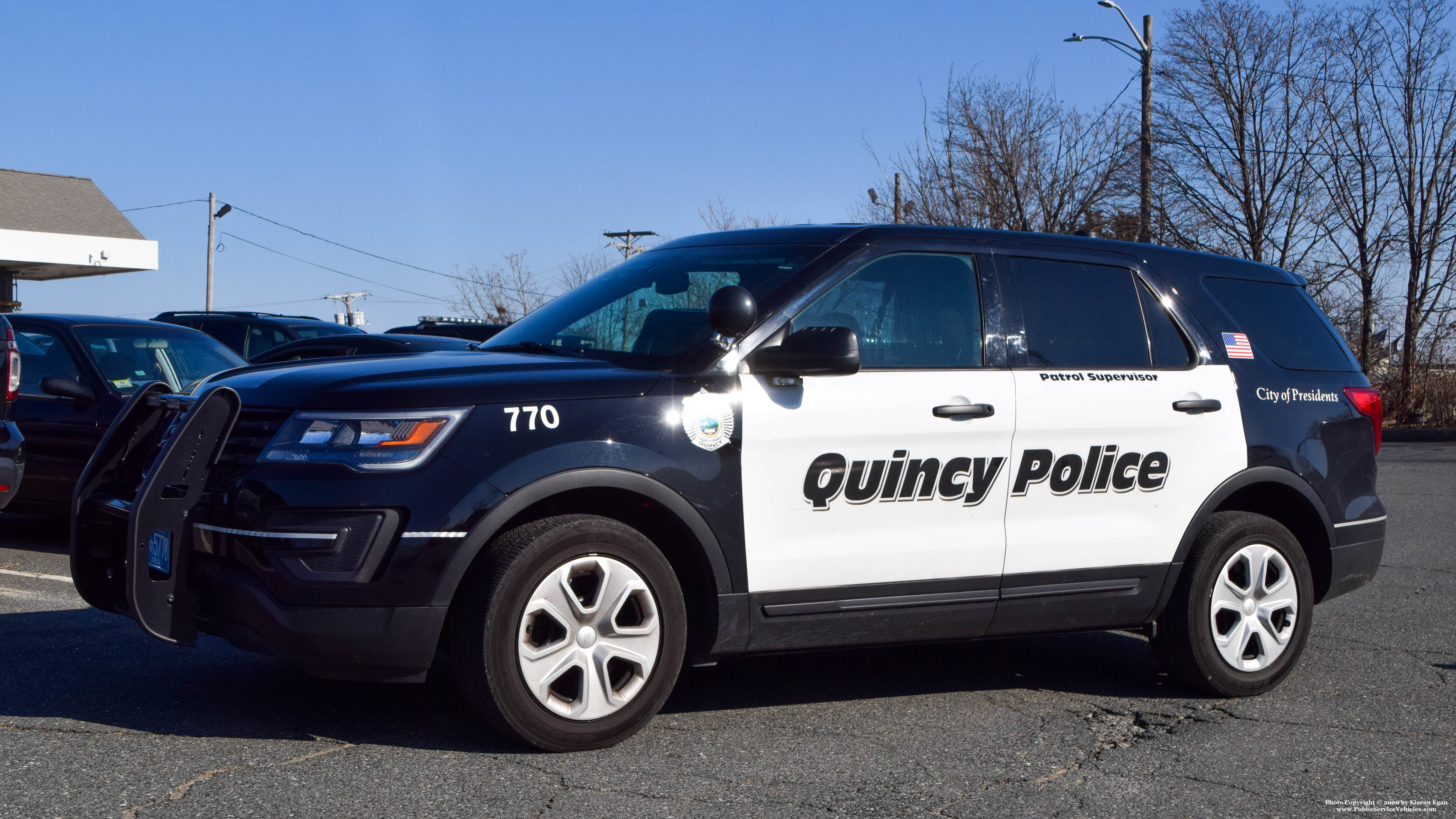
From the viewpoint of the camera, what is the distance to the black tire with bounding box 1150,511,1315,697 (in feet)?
17.3

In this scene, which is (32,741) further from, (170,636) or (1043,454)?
(1043,454)

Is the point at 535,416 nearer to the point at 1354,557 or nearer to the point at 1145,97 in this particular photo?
the point at 1354,557

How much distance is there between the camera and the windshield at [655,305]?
467 centimetres

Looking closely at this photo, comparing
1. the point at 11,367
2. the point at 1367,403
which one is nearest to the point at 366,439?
the point at 1367,403

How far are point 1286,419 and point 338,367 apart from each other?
3787 mm

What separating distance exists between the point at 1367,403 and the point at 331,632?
14.7 ft

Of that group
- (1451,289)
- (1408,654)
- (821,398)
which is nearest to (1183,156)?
(1451,289)

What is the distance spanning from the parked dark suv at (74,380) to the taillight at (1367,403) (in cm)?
643

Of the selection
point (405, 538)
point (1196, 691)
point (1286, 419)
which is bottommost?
point (1196, 691)

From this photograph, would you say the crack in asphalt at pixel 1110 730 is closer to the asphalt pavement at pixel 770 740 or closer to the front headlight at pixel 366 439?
the asphalt pavement at pixel 770 740

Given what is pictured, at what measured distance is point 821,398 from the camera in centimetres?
453

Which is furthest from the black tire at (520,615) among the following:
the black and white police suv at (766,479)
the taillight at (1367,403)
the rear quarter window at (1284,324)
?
the taillight at (1367,403)

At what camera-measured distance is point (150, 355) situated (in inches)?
356

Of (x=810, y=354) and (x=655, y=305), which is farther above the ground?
(x=655, y=305)
